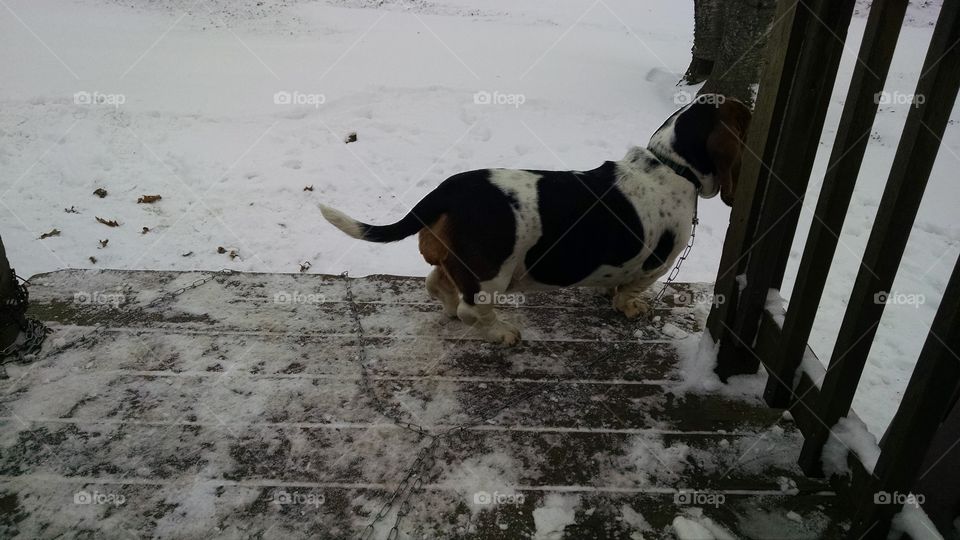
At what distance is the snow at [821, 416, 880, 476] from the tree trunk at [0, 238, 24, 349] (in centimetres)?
368

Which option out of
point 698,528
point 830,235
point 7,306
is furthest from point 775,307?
point 7,306

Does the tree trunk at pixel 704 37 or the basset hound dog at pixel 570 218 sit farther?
the tree trunk at pixel 704 37

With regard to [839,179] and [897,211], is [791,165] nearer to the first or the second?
[839,179]

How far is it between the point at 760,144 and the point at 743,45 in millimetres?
5539

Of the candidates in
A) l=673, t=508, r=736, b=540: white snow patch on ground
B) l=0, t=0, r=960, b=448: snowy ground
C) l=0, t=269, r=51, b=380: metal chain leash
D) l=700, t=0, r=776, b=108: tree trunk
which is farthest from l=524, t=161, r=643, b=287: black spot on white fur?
l=700, t=0, r=776, b=108: tree trunk

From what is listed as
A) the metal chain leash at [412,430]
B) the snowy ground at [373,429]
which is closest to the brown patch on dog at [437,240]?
the snowy ground at [373,429]

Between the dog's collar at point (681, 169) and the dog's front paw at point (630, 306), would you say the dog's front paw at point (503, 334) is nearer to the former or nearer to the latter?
the dog's front paw at point (630, 306)

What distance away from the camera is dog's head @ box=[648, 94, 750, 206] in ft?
9.78

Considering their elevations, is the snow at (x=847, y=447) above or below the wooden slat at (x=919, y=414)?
below

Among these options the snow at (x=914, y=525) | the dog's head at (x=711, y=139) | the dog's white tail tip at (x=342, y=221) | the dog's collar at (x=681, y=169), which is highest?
the dog's head at (x=711, y=139)

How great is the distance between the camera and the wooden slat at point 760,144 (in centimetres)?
228

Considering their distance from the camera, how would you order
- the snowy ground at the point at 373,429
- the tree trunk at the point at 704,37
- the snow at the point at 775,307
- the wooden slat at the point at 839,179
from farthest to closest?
the tree trunk at the point at 704,37 < the snow at the point at 775,307 < the snowy ground at the point at 373,429 < the wooden slat at the point at 839,179

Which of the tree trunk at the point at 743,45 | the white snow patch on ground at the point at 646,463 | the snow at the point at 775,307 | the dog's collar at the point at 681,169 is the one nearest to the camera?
the white snow patch on ground at the point at 646,463

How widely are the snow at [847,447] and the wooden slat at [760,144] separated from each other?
0.64 metres
